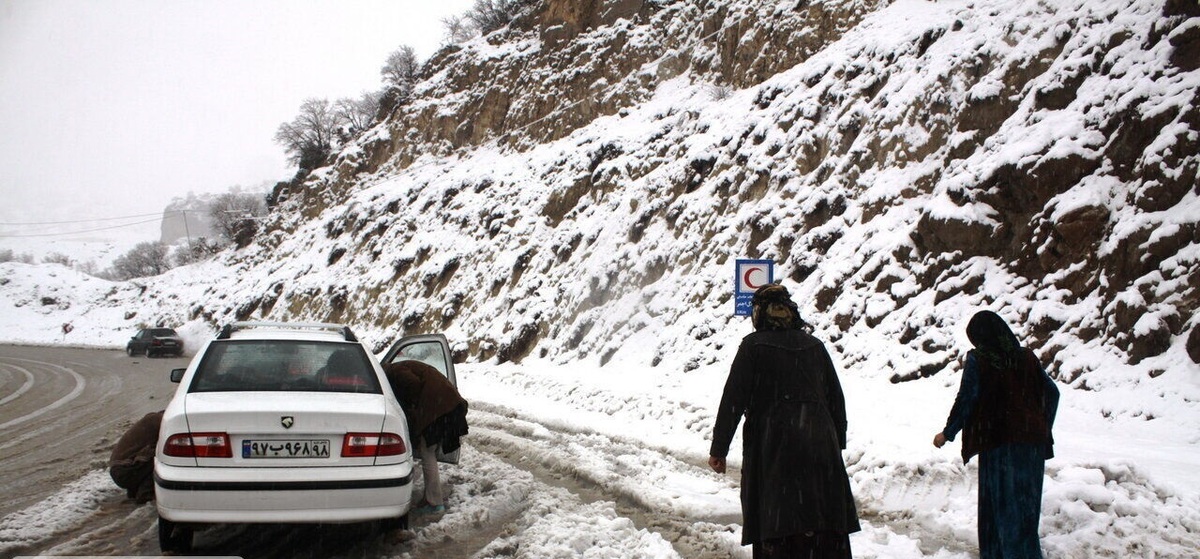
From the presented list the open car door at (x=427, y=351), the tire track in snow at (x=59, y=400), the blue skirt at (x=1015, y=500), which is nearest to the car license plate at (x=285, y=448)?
the open car door at (x=427, y=351)

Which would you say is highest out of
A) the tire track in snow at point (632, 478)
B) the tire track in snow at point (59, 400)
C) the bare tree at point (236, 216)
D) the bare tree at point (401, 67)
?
the bare tree at point (401, 67)

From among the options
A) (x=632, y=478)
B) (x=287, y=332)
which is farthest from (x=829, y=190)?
(x=287, y=332)

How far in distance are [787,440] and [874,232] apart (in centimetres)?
855

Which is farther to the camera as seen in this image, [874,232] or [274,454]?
[874,232]

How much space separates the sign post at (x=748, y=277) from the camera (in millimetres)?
9281

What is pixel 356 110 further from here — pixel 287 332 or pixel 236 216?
pixel 287 332

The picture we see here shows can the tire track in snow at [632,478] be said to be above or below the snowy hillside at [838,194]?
below

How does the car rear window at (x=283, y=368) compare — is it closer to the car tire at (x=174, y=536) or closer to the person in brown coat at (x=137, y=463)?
the car tire at (x=174, y=536)

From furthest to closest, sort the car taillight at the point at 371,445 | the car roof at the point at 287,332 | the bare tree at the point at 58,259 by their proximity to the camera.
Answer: the bare tree at the point at 58,259, the car roof at the point at 287,332, the car taillight at the point at 371,445

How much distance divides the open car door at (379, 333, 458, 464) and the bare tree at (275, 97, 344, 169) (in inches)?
1729

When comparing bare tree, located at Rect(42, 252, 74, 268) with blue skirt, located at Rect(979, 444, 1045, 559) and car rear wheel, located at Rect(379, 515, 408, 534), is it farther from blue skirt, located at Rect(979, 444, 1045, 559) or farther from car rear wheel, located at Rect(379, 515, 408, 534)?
blue skirt, located at Rect(979, 444, 1045, 559)

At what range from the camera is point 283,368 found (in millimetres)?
5062

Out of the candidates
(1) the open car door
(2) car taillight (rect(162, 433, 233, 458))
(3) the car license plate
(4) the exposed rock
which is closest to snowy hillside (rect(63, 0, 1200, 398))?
(4) the exposed rock

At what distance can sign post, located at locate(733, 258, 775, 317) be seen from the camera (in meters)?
9.28
